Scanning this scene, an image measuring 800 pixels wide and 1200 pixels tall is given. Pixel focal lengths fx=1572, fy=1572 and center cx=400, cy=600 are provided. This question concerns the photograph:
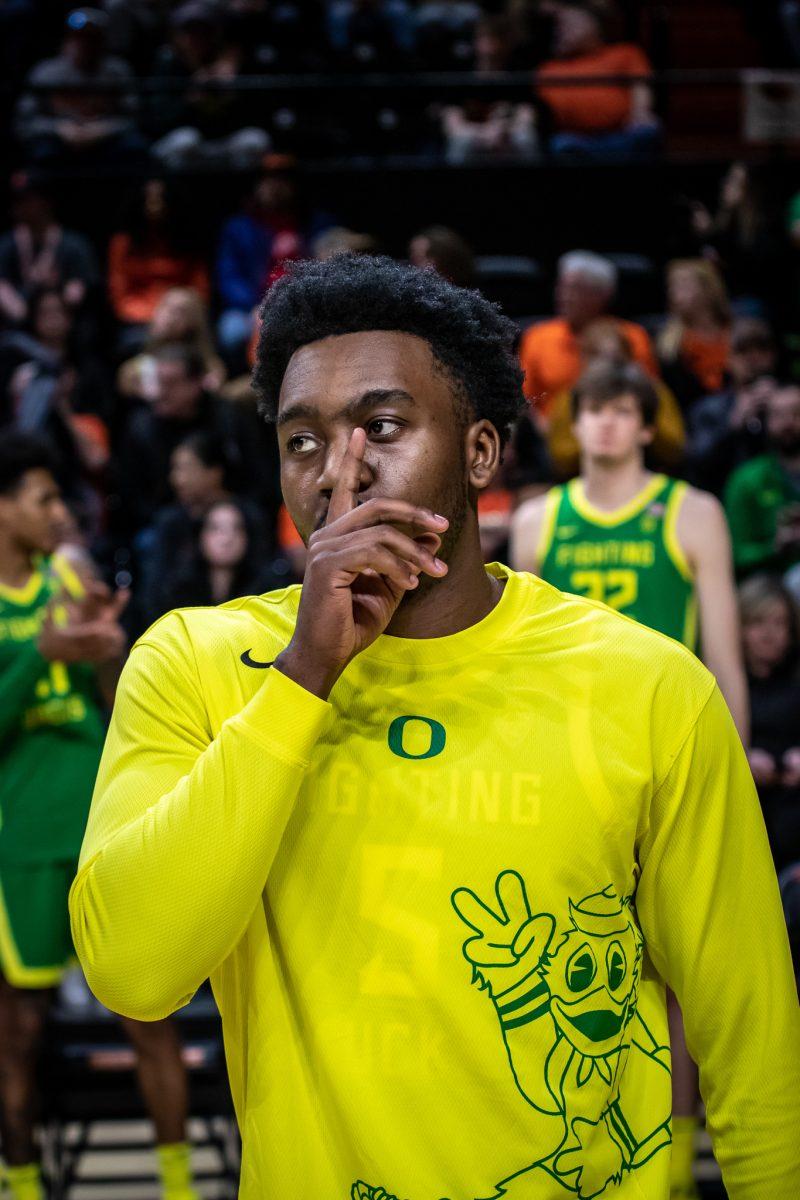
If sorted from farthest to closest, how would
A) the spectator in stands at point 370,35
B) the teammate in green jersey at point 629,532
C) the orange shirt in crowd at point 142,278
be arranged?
1. the spectator in stands at point 370,35
2. the orange shirt in crowd at point 142,278
3. the teammate in green jersey at point 629,532

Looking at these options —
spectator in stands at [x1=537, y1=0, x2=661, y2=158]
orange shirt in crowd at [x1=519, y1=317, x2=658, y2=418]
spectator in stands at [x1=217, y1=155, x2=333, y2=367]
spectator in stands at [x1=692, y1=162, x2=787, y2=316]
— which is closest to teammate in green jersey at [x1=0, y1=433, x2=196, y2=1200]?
orange shirt in crowd at [x1=519, y1=317, x2=658, y2=418]

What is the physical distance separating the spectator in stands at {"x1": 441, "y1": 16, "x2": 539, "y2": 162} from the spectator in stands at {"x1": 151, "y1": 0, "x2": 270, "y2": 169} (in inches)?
43.4

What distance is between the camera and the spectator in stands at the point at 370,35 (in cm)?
963

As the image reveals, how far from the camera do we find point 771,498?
6.66 metres

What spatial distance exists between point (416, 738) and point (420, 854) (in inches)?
5.3

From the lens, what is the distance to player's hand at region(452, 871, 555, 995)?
5.54 ft

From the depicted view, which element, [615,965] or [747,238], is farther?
[747,238]

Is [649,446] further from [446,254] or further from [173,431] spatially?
[173,431]

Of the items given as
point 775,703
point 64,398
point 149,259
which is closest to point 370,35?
point 149,259

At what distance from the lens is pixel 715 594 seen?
4.63 m

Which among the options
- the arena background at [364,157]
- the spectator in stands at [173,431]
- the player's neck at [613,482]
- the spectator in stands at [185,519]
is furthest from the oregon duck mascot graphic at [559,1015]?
the arena background at [364,157]

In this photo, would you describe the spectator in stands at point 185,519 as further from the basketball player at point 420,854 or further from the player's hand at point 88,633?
the basketball player at point 420,854

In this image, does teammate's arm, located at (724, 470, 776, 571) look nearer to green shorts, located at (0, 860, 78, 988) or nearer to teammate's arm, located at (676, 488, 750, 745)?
teammate's arm, located at (676, 488, 750, 745)

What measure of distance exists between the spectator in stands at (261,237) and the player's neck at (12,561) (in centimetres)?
387
